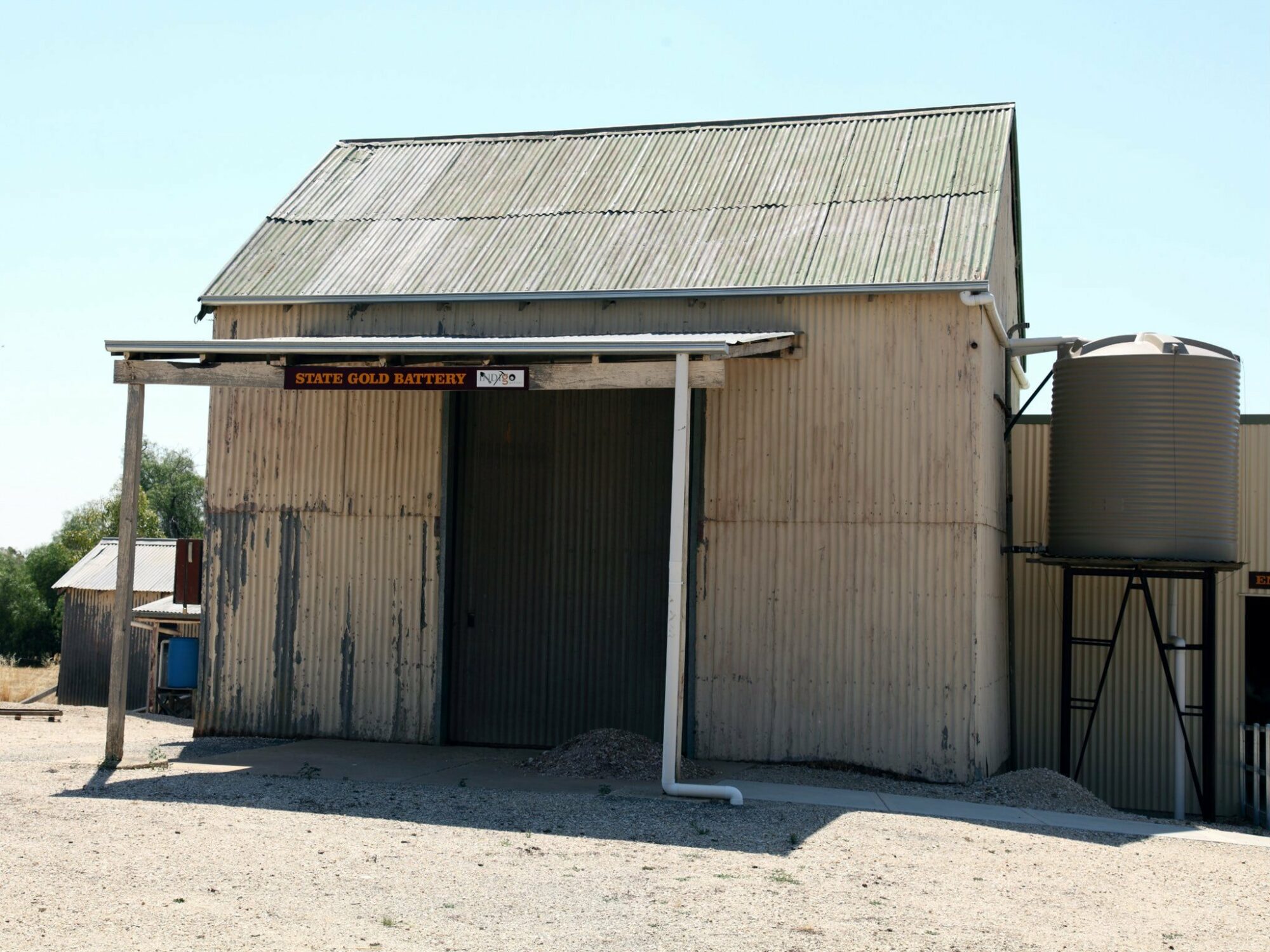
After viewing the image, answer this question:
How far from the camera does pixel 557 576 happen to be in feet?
55.6

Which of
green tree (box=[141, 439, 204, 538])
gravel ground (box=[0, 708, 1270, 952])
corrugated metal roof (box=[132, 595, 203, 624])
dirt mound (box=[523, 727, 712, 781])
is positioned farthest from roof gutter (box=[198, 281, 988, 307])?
green tree (box=[141, 439, 204, 538])

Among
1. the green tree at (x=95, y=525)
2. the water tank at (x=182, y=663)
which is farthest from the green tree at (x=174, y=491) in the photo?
the water tank at (x=182, y=663)

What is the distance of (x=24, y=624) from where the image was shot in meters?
51.1

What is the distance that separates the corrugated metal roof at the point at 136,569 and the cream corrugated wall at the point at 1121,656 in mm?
22822

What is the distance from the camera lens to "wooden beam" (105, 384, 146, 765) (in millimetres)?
13336

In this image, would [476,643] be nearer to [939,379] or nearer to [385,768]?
[385,768]

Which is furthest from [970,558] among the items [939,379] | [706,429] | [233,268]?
[233,268]

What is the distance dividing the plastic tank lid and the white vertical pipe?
110 inches

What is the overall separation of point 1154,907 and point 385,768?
7.66 meters

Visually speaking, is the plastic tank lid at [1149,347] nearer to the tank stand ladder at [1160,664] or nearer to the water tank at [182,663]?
the tank stand ladder at [1160,664]

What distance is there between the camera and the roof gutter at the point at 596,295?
14117 millimetres

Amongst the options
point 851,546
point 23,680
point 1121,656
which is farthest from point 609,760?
point 23,680

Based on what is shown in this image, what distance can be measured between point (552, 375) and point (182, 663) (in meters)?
10.6

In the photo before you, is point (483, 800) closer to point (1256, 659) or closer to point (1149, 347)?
point (1149, 347)
